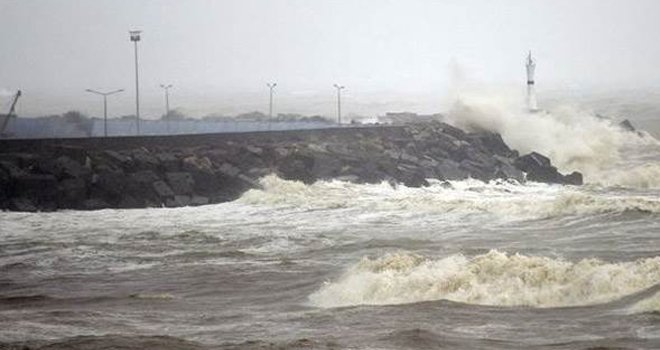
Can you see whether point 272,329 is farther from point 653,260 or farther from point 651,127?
point 651,127

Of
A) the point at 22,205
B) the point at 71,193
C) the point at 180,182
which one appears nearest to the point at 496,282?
the point at 180,182

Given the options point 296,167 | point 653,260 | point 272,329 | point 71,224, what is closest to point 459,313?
point 272,329

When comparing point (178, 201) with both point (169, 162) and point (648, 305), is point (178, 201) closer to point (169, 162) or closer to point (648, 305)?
point (169, 162)

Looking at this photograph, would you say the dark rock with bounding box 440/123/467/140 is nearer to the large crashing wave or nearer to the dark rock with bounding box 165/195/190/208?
the large crashing wave

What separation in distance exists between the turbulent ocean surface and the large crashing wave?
59.8ft

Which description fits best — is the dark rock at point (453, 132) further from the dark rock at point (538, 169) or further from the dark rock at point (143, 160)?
the dark rock at point (143, 160)

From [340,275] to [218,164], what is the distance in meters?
14.1

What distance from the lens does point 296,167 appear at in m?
26.9

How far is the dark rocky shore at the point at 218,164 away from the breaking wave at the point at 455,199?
83cm

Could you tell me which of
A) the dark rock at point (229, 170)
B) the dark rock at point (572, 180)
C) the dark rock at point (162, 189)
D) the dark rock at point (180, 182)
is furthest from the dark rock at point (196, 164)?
the dark rock at point (572, 180)

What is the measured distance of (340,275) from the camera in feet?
42.7

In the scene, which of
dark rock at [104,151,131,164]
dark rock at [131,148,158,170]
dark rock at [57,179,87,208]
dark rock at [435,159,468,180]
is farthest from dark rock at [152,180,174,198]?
dark rock at [435,159,468,180]

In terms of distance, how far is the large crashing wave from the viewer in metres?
38.5

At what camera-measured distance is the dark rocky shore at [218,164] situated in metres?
23.5
